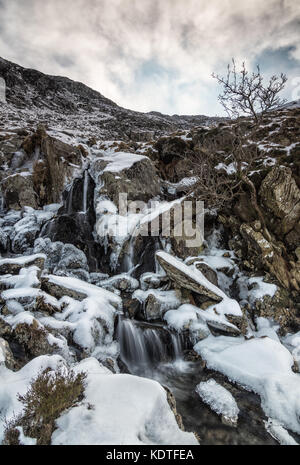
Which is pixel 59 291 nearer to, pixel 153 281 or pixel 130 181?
pixel 153 281

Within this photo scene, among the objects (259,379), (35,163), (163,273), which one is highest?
(35,163)

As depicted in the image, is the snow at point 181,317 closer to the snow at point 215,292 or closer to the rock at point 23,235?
the snow at point 215,292

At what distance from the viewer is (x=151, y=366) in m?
7.13

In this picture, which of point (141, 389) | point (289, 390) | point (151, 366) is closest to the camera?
point (141, 389)

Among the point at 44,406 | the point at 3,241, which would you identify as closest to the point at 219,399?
the point at 44,406

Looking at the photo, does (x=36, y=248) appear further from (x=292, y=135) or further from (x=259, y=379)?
(x=292, y=135)

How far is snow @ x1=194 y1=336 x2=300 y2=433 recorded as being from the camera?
5066mm

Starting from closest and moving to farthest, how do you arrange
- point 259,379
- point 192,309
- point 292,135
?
1. point 259,379
2. point 192,309
3. point 292,135

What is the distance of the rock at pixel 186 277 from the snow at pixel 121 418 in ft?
17.5

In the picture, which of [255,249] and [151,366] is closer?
[151,366]

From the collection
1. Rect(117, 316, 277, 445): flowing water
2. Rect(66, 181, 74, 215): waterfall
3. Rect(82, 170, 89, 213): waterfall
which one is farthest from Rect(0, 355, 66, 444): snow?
Rect(66, 181, 74, 215): waterfall

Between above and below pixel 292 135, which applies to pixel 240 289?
below
